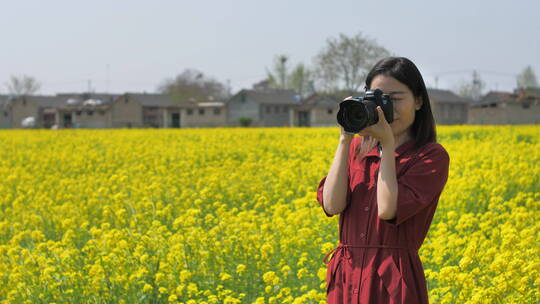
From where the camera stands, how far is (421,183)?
2.17 meters

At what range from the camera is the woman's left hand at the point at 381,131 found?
2068 mm

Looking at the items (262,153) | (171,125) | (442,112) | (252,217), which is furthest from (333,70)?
(252,217)

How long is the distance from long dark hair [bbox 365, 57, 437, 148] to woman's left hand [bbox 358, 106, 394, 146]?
0.22 metres

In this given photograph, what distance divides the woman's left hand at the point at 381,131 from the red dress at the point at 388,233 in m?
0.16

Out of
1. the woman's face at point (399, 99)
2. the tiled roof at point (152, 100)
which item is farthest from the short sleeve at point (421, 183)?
the tiled roof at point (152, 100)

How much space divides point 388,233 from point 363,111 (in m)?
0.44

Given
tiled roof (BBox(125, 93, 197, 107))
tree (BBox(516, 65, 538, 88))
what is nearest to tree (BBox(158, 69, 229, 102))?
tiled roof (BBox(125, 93, 197, 107))

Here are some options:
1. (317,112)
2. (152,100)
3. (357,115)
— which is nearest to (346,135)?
(357,115)

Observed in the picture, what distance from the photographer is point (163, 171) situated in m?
9.66

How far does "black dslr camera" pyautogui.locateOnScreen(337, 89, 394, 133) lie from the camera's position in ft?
6.66

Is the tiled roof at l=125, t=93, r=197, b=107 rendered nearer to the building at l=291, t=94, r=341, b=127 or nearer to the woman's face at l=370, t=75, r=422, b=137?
the building at l=291, t=94, r=341, b=127

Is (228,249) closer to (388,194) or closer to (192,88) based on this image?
(388,194)

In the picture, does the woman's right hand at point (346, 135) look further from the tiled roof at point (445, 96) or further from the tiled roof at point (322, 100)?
the tiled roof at point (445, 96)

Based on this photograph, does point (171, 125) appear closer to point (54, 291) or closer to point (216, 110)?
point (216, 110)
